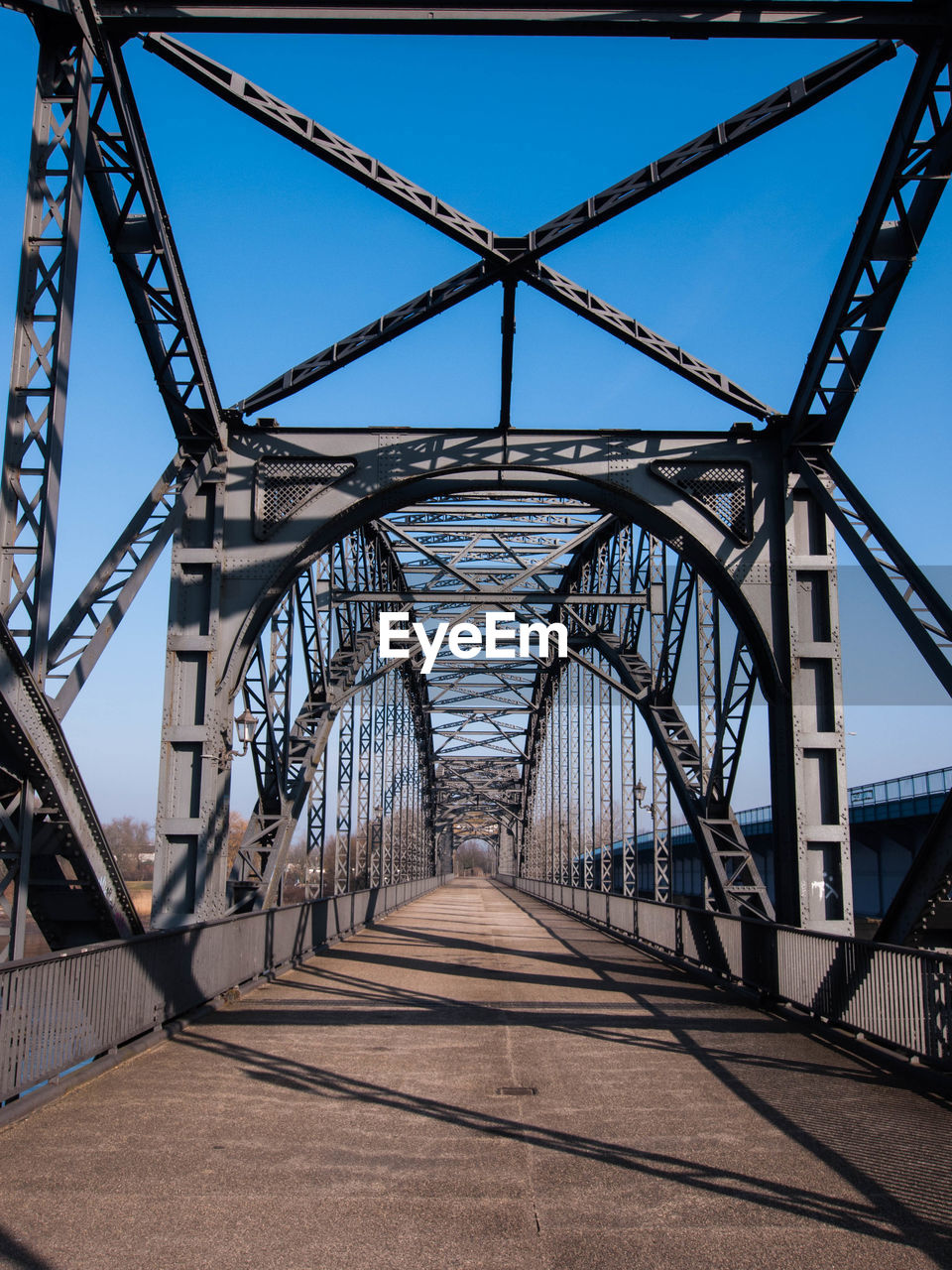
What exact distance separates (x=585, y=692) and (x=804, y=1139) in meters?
34.4

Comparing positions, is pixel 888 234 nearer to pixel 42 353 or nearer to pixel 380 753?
pixel 42 353

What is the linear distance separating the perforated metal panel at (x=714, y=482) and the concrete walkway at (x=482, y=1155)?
259 inches

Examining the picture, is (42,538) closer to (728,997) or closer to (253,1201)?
(253,1201)

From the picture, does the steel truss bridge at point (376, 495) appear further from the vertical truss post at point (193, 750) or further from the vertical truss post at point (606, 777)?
the vertical truss post at point (606, 777)

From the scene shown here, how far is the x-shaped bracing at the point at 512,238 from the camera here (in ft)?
37.6

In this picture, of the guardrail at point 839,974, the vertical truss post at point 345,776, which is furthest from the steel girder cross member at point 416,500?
the vertical truss post at point 345,776

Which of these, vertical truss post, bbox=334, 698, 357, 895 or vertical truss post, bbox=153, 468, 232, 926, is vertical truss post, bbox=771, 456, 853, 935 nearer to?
vertical truss post, bbox=153, 468, 232, 926

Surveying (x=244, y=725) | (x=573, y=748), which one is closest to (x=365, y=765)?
(x=573, y=748)

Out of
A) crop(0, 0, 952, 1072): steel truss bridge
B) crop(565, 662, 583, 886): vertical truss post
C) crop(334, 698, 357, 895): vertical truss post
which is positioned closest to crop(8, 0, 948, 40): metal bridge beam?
crop(0, 0, 952, 1072): steel truss bridge

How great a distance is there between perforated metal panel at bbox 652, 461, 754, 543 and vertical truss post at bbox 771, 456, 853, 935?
62cm

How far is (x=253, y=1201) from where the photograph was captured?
5.64m

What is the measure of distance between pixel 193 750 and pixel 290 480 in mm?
3794

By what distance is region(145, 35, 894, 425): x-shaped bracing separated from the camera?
11453mm

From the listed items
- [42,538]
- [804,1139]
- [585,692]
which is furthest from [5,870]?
[585,692]
